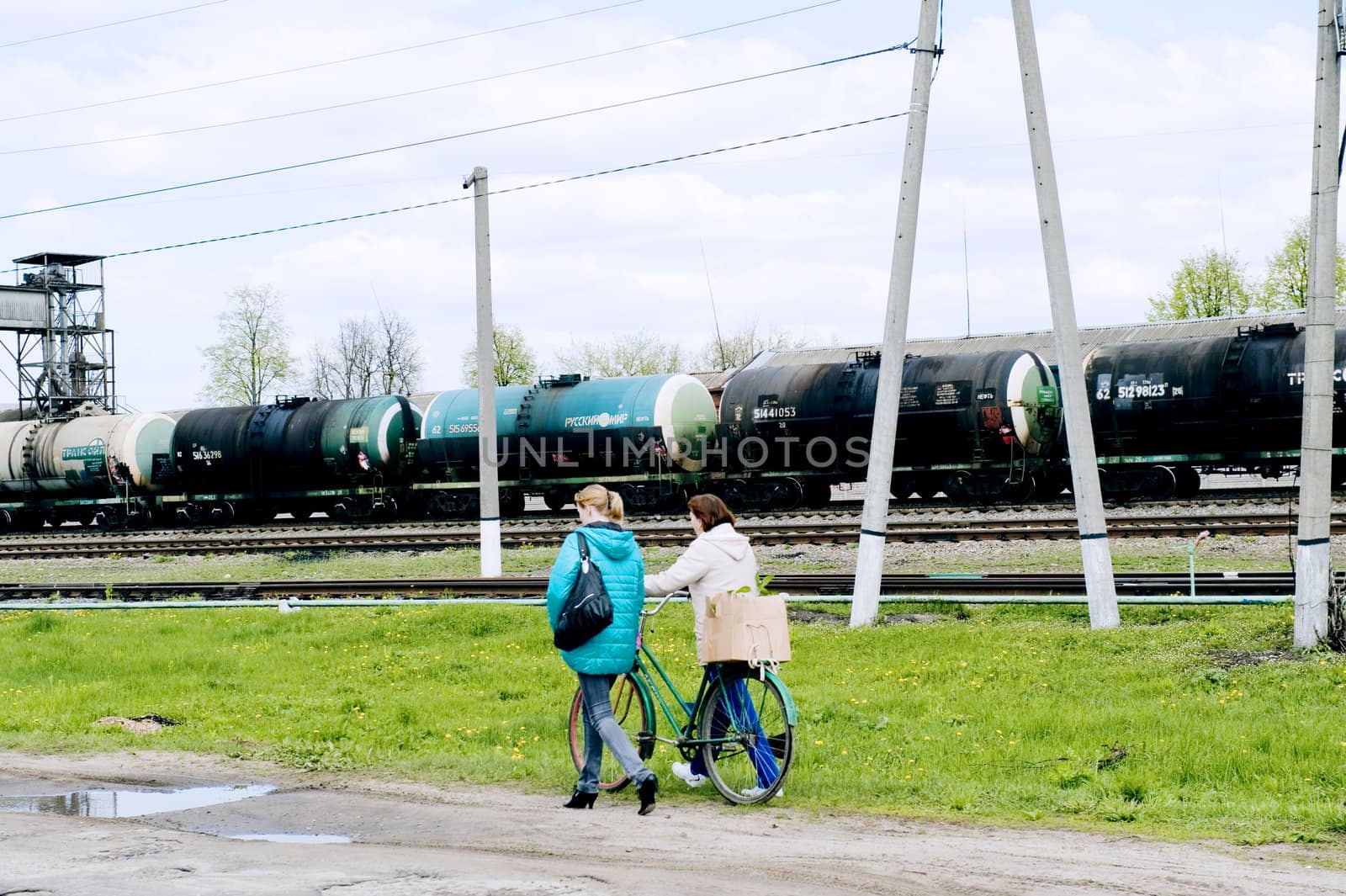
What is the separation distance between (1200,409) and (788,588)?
13.2 m

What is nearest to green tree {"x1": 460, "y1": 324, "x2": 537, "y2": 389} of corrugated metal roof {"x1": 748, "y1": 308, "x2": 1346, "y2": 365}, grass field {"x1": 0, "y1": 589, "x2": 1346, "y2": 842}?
corrugated metal roof {"x1": 748, "y1": 308, "x2": 1346, "y2": 365}

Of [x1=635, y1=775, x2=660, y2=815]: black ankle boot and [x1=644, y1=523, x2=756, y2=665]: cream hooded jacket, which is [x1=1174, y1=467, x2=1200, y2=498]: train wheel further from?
[x1=635, y1=775, x2=660, y2=815]: black ankle boot

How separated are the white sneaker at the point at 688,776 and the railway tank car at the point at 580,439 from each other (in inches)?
898

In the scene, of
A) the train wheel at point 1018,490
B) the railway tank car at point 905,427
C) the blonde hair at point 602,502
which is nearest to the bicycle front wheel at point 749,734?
the blonde hair at point 602,502

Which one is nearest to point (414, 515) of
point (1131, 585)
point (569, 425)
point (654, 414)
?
point (569, 425)

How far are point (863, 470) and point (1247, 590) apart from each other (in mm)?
14872

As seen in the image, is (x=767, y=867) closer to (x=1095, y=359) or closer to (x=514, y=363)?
(x=1095, y=359)

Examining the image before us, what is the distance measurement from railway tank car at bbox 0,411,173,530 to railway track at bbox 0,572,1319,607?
15695 mm

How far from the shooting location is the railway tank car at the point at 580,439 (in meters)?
30.7

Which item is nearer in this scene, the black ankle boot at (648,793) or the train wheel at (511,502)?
the black ankle boot at (648,793)

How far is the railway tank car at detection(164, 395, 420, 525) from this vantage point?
33750 mm

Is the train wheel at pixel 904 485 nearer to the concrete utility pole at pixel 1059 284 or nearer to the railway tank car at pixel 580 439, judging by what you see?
the railway tank car at pixel 580 439

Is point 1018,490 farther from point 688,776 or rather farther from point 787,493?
point 688,776

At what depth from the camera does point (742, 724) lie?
7340 mm
